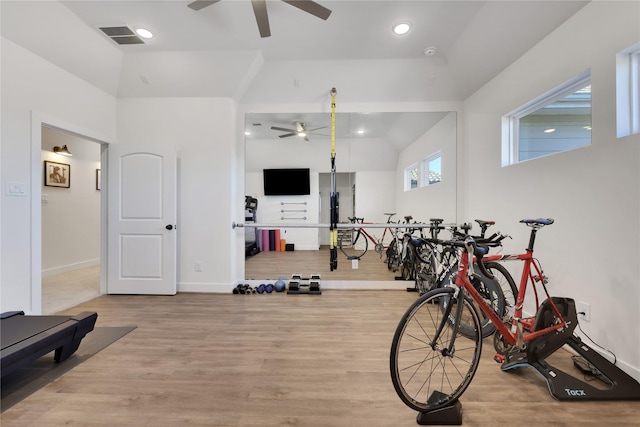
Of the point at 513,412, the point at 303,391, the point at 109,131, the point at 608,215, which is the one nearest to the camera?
the point at 513,412

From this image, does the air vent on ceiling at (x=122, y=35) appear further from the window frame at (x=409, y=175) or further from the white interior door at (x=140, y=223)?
the window frame at (x=409, y=175)

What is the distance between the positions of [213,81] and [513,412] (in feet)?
13.7

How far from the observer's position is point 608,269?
1.71m

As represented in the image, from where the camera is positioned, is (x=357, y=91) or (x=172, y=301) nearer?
(x=172, y=301)

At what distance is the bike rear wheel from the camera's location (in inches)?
140

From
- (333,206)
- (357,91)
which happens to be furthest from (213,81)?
(333,206)

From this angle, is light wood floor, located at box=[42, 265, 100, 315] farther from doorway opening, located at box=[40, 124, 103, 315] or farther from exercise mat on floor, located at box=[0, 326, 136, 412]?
exercise mat on floor, located at box=[0, 326, 136, 412]

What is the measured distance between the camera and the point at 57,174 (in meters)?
4.28

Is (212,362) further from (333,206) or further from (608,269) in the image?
(608,269)

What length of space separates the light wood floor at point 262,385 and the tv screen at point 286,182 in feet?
6.07

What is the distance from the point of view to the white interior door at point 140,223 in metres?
3.23

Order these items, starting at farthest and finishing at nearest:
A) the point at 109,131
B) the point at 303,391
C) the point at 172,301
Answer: the point at 109,131
the point at 172,301
the point at 303,391

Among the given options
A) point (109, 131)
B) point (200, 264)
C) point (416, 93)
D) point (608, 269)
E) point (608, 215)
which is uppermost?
point (416, 93)

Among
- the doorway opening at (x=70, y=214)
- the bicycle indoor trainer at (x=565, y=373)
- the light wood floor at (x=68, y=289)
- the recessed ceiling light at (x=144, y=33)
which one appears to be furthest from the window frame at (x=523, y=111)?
the doorway opening at (x=70, y=214)
